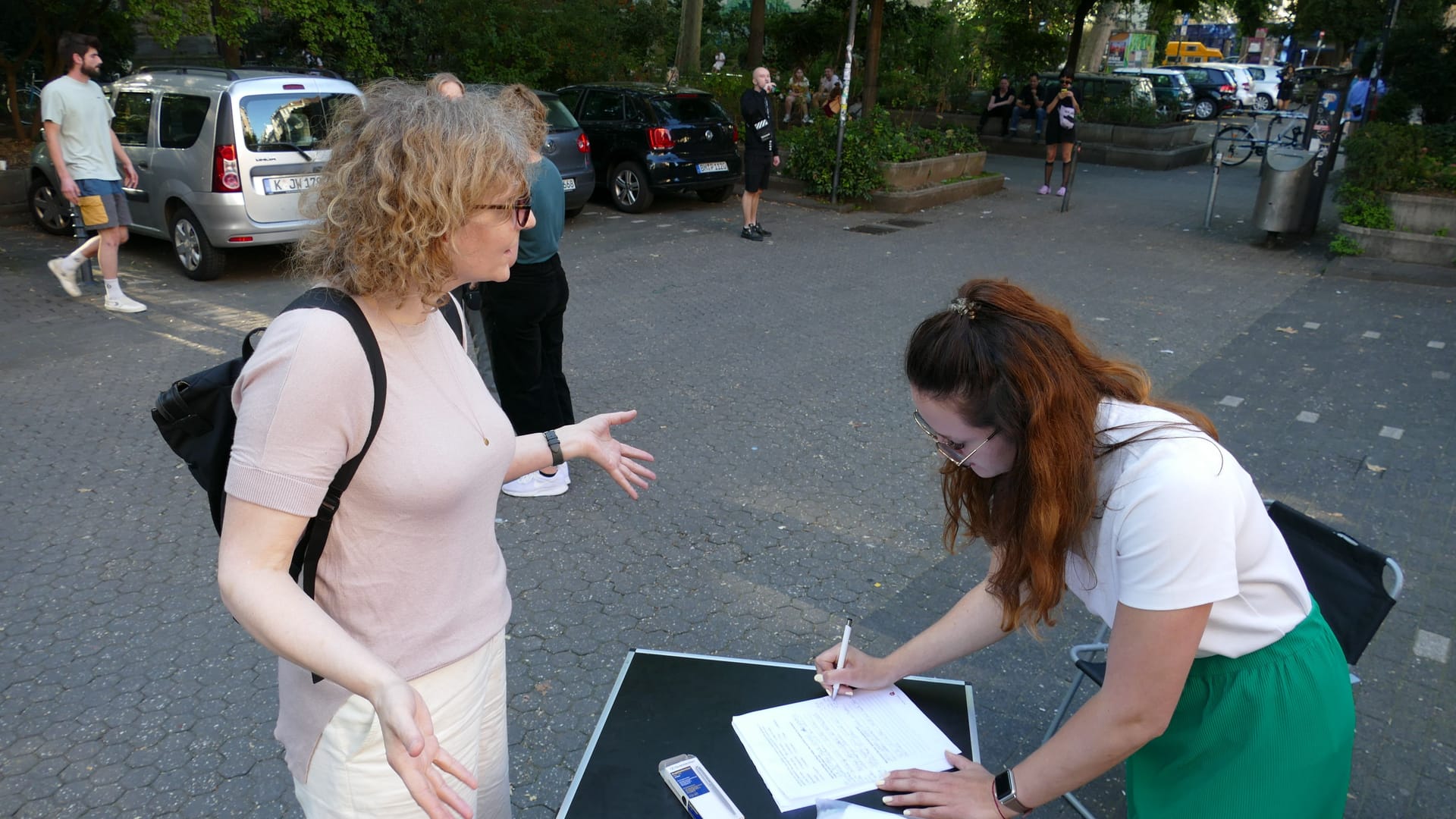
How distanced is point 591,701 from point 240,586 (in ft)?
6.92

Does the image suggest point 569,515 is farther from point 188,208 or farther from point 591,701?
point 188,208

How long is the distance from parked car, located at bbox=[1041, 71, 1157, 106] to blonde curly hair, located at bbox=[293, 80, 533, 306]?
21.4m

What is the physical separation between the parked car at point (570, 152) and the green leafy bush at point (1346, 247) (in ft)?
28.0

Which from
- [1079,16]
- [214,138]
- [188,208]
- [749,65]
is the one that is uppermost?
[1079,16]

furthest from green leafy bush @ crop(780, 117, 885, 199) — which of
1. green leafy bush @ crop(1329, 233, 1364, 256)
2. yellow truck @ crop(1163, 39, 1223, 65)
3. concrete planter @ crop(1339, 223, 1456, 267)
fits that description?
yellow truck @ crop(1163, 39, 1223, 65)

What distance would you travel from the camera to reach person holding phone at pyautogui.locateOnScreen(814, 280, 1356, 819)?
161cm

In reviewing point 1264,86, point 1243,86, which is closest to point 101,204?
point 1243,86

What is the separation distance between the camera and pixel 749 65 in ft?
65.1

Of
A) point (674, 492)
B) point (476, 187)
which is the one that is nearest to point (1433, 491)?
point (674, 492)

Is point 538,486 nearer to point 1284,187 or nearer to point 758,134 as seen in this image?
point 758,134

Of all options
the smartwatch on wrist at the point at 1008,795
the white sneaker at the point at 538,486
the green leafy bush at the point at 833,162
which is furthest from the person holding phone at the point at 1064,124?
the smartwatch on wrist at the point at 1008,795

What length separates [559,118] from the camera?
11.6m

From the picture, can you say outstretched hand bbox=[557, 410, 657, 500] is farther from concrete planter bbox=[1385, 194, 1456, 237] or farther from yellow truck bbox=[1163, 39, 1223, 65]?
yellow truck bbox=[1163, 39, 1223, 65]

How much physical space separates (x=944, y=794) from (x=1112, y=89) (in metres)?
22.4
